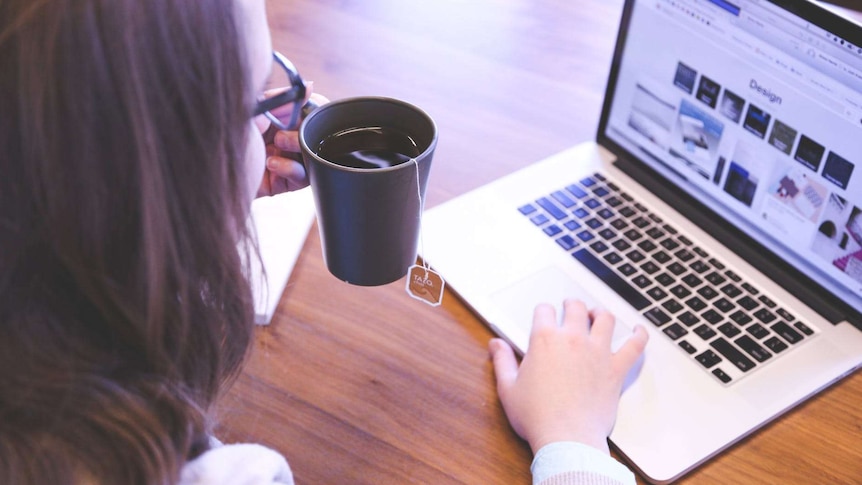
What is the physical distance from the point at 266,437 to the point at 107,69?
0.39 metres

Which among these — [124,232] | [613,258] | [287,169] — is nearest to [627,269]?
[613,258]

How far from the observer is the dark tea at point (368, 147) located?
0.63 metres

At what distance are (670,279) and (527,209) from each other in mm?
186

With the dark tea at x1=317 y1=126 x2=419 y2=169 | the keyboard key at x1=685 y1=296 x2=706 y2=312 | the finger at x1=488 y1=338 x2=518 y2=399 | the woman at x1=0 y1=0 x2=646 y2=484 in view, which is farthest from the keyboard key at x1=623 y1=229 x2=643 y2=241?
the woman at x1=0 y1=0 x2=646 y2=484

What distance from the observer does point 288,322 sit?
2.57ft

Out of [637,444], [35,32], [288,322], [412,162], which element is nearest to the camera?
[35,32]

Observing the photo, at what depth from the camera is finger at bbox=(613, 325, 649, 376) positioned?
0.72 m

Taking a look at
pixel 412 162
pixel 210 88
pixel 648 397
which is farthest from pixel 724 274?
pixel 210 88

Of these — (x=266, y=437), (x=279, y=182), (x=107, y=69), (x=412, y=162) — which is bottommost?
(x=266, y=437)

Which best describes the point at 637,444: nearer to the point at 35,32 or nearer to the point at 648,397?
the point at 648,397

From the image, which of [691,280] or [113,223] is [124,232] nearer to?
[113,223]

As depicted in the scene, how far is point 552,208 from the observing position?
36.1 inches

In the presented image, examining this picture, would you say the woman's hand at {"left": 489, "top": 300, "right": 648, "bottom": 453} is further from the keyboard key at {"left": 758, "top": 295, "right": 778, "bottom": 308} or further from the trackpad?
the keyboard key at {"left": 758, "top": 295, "right": 778, "bottom": 308}

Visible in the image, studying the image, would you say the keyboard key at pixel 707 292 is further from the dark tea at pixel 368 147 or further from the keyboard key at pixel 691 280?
the dark tea at pixel 368 147
